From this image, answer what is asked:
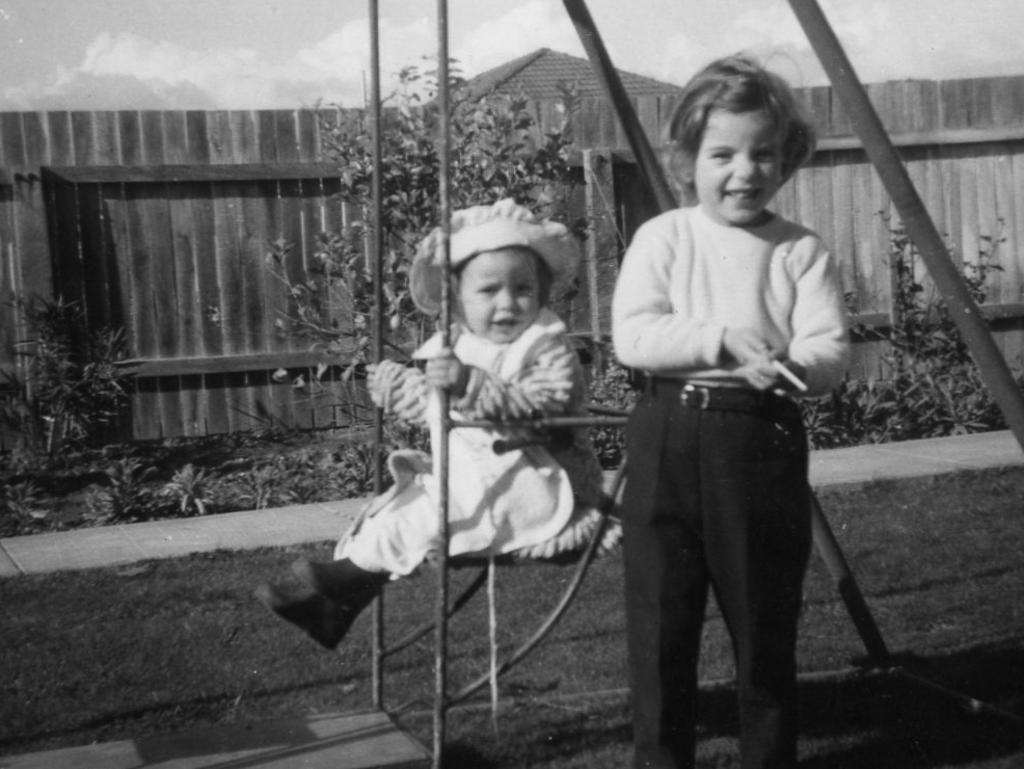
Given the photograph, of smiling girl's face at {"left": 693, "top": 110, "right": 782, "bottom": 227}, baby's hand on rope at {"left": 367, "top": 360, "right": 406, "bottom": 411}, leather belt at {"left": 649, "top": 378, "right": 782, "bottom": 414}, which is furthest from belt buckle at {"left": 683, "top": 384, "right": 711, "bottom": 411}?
baby's hand on rope at {"left": 367, "top": 360, "right": 406, "bottom": 411}

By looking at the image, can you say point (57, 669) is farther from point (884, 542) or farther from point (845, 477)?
point (845, 477)

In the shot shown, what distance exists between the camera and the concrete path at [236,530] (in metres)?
5.78

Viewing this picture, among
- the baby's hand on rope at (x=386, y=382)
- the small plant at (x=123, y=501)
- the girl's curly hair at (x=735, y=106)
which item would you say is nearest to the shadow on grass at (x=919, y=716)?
the baby's hand on rope at (x=386, y=382)

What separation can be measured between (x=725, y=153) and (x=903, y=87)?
7.48m

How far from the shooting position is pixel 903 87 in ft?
32.1

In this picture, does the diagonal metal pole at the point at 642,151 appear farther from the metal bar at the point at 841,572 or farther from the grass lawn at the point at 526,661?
the grass lawn at the point at 526,661

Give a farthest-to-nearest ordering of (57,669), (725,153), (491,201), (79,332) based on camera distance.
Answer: (79,332)
(491,201)
(57,669)
(725,153)

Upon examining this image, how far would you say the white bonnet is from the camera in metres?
3.24

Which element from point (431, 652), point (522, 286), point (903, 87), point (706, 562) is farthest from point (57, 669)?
point (903, 87)

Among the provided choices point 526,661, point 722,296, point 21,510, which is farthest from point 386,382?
point 21,510

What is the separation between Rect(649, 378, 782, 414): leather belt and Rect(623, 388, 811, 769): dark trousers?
12 millimetres

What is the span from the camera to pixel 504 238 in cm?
323

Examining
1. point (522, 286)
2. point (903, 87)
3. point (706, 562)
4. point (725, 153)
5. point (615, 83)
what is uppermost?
point (903, 87)

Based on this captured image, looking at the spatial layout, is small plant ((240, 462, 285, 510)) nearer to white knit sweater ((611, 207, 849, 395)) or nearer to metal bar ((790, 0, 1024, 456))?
white knit sweater ((611, 207, 849, 395))
